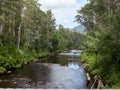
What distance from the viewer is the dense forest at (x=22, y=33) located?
34812mm

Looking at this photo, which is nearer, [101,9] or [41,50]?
[101,9]

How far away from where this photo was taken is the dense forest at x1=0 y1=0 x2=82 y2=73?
3481cm

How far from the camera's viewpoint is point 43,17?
70188 millimetres

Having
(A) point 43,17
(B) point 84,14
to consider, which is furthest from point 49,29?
(B) point 84,14

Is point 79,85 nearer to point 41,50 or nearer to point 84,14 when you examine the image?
point 84,14

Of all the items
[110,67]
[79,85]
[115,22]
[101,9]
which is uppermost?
[101,9]

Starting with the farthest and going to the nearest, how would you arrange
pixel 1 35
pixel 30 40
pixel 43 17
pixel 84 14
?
pixel 43 17
pixel 30 40
pixel 84 14
pixel 1 35

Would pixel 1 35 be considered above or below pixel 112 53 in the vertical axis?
above

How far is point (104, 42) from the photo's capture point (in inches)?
774

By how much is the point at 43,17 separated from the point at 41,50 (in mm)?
10859

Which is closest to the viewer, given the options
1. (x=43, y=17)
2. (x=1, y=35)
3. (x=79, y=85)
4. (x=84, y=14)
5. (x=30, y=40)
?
(x=79, y=85)

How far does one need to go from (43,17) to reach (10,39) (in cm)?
3038

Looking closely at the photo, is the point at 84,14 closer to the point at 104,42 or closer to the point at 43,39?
the point at 43,39

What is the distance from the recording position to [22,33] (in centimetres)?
5462
